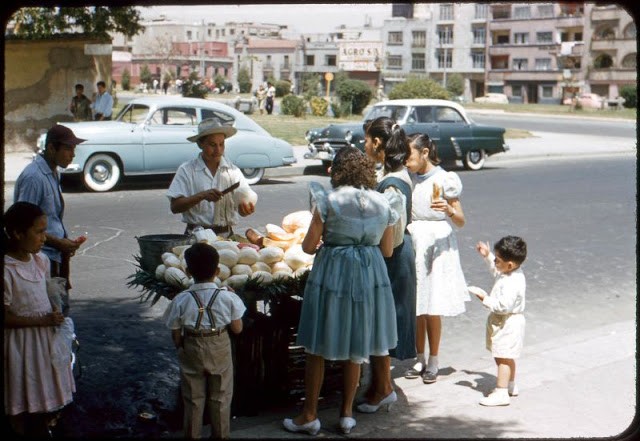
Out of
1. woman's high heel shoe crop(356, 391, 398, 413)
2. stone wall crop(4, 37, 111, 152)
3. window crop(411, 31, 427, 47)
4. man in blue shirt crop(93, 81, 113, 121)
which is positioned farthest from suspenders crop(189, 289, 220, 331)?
window crop(411, 31, 427, 47)

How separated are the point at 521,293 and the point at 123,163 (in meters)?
11.2

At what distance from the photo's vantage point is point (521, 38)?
9700 cm

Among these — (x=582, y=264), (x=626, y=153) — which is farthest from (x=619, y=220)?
(x=626, y=153)

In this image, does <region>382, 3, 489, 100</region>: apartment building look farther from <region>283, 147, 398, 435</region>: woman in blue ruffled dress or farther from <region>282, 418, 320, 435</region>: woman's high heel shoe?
<region>282, 418, 320, 435</region>: woman's high heel shoe

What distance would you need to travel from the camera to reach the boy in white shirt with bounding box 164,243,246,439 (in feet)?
14.8

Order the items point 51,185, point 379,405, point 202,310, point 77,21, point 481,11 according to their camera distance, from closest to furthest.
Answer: point 202,310 → point 51,185 → point 379,405 → point 77,21 → point 481,11

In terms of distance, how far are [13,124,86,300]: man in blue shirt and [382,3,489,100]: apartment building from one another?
9764 cm

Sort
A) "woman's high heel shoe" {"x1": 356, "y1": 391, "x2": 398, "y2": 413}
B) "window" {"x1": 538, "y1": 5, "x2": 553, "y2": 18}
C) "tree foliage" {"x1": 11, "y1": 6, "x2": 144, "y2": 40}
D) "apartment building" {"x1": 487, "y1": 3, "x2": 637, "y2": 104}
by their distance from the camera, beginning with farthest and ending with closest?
"window" {"x1": 538, "y1": 5, "x2": 553, "y2": 18}, "apartment building" {"x1": 487, "y1": 3, "x2": 637, "y2": 104}, "tree foliage" {"x1": 11, "y1": 6, "x2": 144, "y2": 40}, "woman's high heel shoe" {"x1": 356, "y1": 391, "x2": 398, "y2": 413}

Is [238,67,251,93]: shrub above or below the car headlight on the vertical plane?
above

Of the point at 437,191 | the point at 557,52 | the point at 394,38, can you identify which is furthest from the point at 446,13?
the point at 437,191

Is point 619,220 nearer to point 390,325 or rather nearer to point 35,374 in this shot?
point 390,325

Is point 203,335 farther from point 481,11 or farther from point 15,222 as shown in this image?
point 481,11

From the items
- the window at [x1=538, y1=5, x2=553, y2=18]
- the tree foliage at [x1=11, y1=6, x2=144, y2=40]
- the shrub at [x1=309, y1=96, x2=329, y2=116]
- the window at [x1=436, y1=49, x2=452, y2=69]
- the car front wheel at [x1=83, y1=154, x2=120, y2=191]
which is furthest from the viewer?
the window at [x1=436, y1=49, x2=452, y2=69]

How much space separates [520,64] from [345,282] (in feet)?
314
